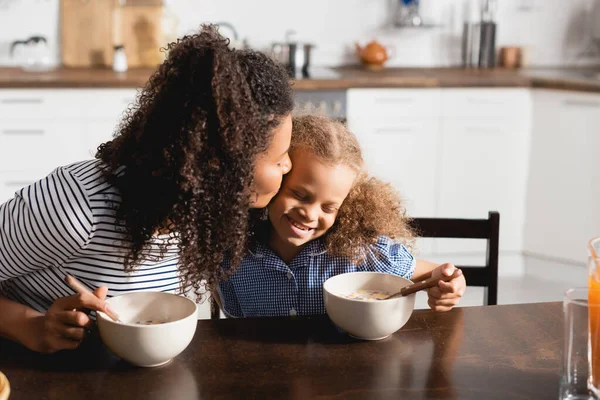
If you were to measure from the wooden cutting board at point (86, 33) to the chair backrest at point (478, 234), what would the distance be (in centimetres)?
258

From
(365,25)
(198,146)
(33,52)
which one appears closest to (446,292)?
(198,146)

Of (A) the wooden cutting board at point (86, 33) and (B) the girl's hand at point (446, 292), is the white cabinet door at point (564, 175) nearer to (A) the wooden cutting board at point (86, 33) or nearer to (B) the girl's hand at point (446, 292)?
(A) the wooden cutting board at point (86, 33)

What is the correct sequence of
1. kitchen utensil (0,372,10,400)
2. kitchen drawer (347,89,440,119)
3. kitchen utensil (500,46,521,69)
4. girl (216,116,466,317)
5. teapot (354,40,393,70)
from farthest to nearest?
kitchen utensil (500,46,521,69) → teapot (354,40,393,70) → kitchen drawer (347,89,440,119) → girl (216,116,466,317) → kitchen utensil (0,372,10,400)

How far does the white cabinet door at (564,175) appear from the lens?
3.73 m

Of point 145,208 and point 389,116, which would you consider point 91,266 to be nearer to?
point 145,208

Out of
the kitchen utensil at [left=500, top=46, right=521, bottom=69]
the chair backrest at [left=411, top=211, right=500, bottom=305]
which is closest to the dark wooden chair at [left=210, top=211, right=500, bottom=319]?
the chair backrest at [left=411, top=211, right=500, bottom=305]

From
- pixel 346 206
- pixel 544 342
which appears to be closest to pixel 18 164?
pixel 346 206

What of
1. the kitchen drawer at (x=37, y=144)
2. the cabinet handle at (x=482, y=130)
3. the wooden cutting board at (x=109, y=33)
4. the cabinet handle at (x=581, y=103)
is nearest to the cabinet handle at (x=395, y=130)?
the cabinet handle at (x=482, y=130)

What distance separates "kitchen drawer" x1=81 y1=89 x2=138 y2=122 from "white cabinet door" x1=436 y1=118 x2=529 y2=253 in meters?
1.46

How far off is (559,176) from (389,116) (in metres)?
0.87

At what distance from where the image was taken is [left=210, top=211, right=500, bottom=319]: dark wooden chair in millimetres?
1719

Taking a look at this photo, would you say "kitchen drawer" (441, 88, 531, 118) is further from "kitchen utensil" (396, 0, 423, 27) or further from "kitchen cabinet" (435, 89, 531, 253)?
"kitchen utensil" (396, 0, 423, 27)

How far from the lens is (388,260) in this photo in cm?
159

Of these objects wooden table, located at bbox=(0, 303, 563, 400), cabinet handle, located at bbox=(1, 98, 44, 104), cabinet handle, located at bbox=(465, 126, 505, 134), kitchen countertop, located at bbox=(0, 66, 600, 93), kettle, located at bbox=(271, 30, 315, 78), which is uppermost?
kettle, located at bbox=(271, 30, 315, 78)
